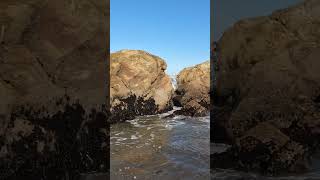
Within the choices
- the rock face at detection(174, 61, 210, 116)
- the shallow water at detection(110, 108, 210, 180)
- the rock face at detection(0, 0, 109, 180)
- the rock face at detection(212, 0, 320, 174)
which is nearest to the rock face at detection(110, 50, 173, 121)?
the rock face at detection(174, 61, 210, 116)

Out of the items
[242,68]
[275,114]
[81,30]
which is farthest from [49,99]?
[242,68]

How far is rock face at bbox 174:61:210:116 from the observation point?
78.0ft

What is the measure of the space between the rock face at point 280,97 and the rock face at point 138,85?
11884 mm

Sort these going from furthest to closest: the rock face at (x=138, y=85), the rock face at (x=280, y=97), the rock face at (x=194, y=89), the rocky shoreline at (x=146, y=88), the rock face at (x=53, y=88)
Answer: the rock face at (x=194, y=89) < the rocky shoreline at (x=146, y=88) < the rock face at (x=138, y=85) < the rock face at (x=280, y=97) < the rock face at (x=53, y=88)

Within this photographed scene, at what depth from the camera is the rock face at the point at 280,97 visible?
23.0 feet

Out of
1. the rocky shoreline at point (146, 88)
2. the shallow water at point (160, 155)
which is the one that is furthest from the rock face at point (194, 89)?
the shallow water at point (160, 155)

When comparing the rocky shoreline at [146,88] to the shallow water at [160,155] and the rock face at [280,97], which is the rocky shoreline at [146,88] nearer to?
the shallow water at [160,155]

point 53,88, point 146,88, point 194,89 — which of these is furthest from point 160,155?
point 194,89

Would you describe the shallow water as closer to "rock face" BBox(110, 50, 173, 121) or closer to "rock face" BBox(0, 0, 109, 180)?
"rock face" BBox(0, 0, 109, 180)

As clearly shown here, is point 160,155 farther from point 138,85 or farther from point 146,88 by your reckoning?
point 146,88

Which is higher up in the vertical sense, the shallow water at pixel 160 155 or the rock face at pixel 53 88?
the rock face at pixel 53 88

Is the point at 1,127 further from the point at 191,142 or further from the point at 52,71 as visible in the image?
the point at 191,142

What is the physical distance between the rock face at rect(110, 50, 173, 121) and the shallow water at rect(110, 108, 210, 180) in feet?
21.9

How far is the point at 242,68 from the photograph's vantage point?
912 centimetres
